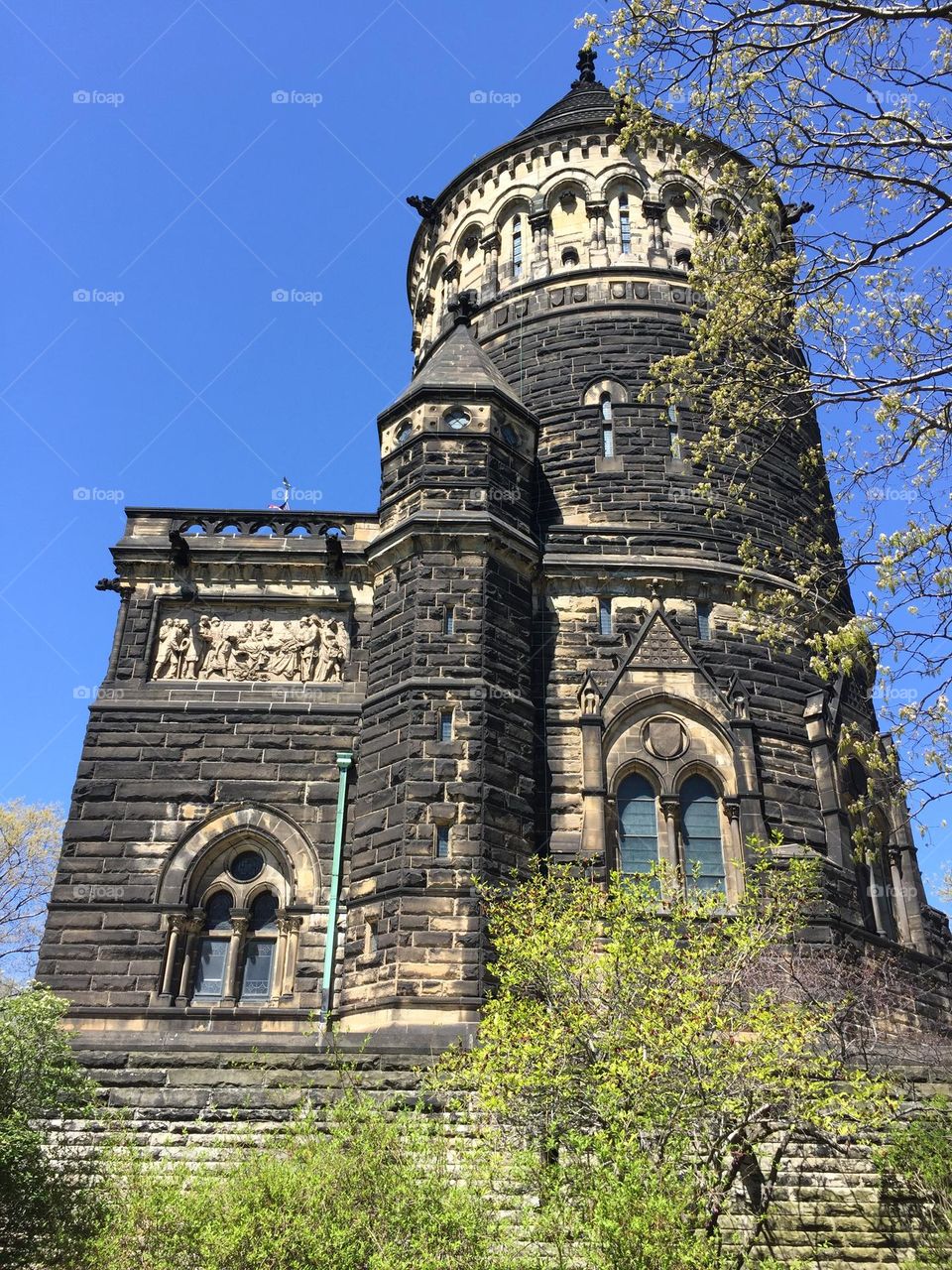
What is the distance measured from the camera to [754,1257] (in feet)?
27.4

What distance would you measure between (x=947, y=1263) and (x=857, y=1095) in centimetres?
149

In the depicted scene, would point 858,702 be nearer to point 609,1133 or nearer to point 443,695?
point 443,695

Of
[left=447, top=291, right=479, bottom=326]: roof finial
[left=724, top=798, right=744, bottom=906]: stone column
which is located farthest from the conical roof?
[left=724, top=798, right=744, bottom=906]: stone column

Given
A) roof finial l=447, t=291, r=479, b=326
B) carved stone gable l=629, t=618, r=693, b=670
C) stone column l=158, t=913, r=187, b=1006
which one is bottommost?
stone column l=158, t=913, r=187, b=1006

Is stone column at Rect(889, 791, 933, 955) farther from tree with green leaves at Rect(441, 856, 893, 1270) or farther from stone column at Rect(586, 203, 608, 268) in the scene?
stone column at Rect(586, 203, 608, 268)

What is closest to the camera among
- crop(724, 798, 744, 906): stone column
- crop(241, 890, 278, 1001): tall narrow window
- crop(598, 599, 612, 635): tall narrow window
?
crop(724, 798, 744, 906): stone column

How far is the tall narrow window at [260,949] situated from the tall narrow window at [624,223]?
13.7m

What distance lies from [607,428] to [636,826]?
709cm

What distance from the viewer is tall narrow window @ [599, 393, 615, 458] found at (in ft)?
60.2

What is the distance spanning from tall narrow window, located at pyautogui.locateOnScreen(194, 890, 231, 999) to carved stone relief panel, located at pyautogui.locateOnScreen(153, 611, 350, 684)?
11.1 feet

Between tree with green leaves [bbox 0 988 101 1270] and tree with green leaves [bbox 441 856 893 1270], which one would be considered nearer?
tree with green leaves [bbox 441 856 893 1270]

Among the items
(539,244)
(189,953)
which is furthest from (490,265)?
(189,953)

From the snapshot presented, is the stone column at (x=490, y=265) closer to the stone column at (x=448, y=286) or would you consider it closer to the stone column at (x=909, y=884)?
the stone column at (x=448, y=286)

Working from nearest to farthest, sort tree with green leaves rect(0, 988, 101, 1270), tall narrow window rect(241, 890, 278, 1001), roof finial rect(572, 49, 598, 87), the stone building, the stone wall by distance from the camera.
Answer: tree with green leaves rect(0, 988, 101, 1270) < the stone wall < the stone building < tall narrow window rect(241, 890, 278, 1001) < roof finial rect(572, 49, 598, 87)
